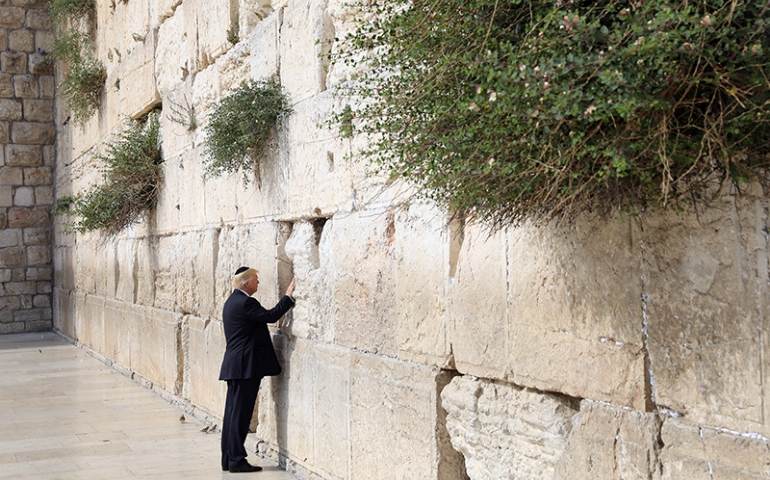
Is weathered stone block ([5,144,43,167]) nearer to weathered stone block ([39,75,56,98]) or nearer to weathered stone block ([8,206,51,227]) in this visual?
weathered stone block ([8,206,51,227])

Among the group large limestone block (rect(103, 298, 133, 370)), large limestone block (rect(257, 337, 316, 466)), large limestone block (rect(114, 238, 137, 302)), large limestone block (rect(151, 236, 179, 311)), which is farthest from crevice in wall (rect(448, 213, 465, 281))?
large limestone block (rect(114, 238, 137, 302))

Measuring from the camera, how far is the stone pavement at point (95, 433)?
5895 mm

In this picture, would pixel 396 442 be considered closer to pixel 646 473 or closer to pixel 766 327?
pixel 646 473

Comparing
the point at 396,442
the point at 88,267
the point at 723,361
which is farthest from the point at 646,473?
the point at 88,267

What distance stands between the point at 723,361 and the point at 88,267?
11.7m

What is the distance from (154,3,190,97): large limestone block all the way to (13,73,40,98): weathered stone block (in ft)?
27.6

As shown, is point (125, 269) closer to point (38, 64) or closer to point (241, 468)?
point (241, 468)

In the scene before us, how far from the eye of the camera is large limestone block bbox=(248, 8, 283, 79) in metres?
5.86

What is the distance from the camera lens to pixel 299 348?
5.56 meters

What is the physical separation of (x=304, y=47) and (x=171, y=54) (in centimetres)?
347

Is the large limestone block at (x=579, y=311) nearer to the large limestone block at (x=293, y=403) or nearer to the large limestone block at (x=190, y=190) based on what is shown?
the large limestone block at (x=293, y=403)

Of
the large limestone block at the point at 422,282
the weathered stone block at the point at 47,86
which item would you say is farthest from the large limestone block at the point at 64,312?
the large limestone block at the point at 422,282

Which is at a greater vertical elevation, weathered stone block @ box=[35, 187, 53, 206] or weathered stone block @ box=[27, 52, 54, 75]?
weathered stone block @ box=[27, 52, 54, 75]

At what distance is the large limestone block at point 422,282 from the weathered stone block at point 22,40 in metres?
14.1
